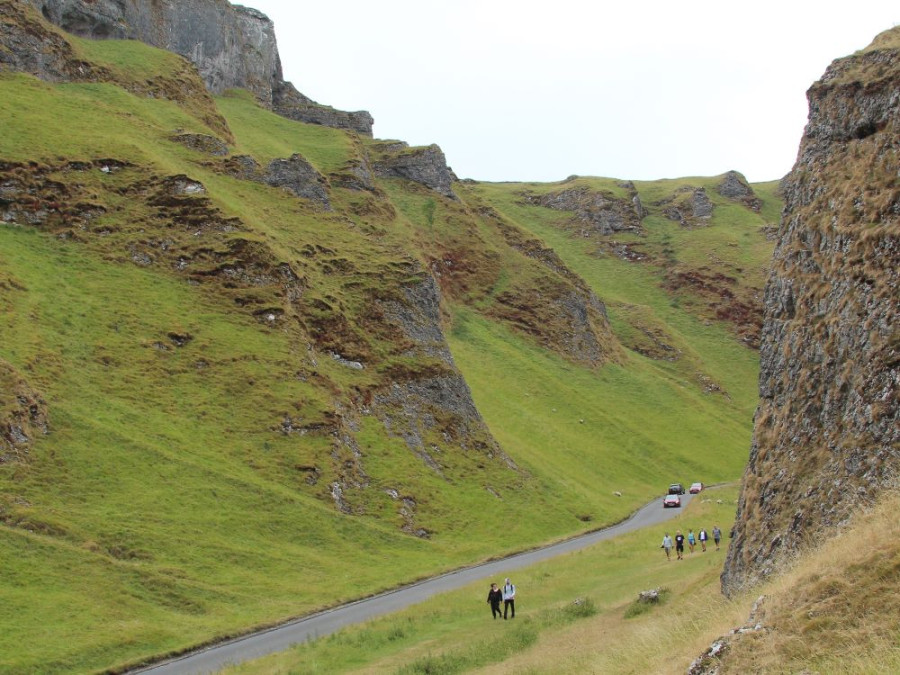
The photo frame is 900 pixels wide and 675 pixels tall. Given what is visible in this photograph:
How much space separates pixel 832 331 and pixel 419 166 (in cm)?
11654

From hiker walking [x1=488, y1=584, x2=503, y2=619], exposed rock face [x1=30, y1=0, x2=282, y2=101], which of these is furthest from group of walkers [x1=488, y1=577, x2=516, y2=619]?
exposed rock face [x1=30, y1=0, x2=282, y2=101]

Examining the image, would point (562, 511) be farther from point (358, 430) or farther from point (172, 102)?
point (172, 102)

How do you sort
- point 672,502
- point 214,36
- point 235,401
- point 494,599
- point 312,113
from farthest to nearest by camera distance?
1. point 312,113
2. point 214,36
3. point 672,502
4. point 235,401
5. point 494,599

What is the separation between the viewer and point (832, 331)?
69.5 ft

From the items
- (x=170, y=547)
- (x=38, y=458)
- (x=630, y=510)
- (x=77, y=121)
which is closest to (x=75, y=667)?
(x=170, y=547)

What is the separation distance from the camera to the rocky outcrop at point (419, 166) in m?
132

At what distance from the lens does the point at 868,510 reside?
1667 cm

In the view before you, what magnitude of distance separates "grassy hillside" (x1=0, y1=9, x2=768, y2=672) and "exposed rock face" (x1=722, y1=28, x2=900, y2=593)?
2281cm

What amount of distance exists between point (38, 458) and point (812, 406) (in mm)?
37243

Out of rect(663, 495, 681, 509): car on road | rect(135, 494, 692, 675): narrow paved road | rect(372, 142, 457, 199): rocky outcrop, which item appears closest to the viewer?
rect(135, 494, 692, 675): narrow paved road

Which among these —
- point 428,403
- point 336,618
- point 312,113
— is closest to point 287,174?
point 428,403

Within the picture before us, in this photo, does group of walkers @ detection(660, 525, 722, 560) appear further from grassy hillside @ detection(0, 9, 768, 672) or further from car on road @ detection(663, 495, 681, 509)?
car on road @ detection(663, 495, 681, 509)

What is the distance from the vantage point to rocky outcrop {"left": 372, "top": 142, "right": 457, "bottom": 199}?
132000mm

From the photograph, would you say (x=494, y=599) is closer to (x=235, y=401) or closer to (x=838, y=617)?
(x=838, y=617)
